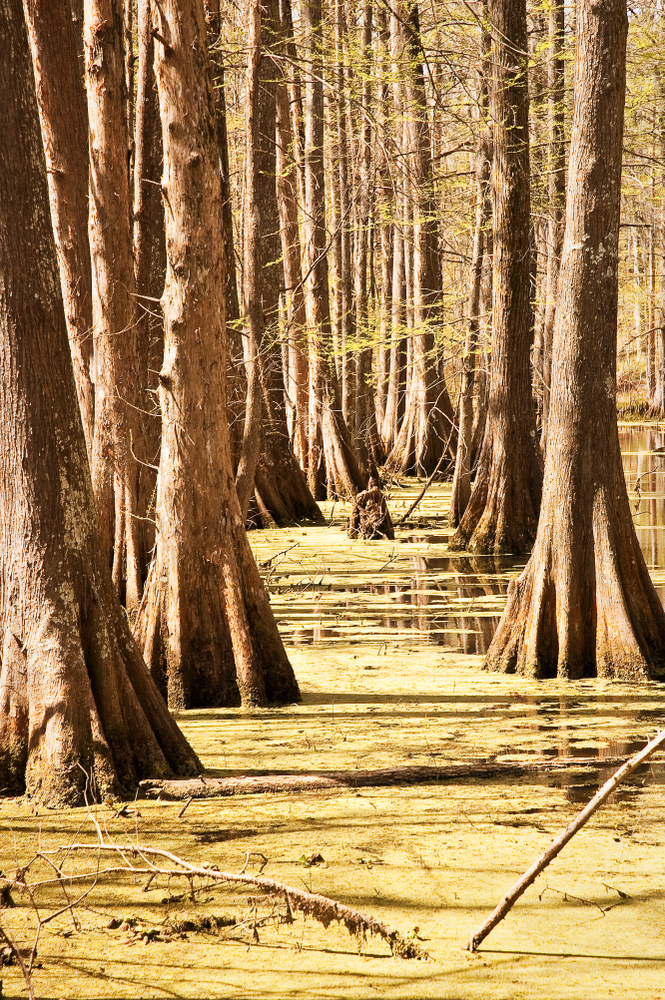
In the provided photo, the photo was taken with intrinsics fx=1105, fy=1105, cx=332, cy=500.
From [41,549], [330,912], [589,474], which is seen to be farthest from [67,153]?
[330,912]

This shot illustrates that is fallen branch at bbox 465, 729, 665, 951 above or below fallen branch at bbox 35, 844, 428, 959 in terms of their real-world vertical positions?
above

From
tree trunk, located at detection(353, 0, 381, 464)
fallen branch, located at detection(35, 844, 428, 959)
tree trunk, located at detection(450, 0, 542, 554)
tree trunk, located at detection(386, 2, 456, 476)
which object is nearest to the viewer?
fallen branch, located at detection(35, 844, 428, 959)

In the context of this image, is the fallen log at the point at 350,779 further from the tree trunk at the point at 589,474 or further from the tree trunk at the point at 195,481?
the tree trunk at the point at 589,474

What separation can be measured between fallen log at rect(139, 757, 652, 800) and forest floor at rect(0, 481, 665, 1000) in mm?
39

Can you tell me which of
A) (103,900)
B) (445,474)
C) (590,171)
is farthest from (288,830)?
(445,474)

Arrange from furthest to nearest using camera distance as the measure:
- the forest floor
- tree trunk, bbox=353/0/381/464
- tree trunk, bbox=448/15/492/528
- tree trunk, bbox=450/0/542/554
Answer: tree trunk, bbox=353/0/381/464, tree trunk, bbox=448/15/492/528, tree trunk, bbox=450/0/542/554, the forest floor

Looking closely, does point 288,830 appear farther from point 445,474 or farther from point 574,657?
point 445,474

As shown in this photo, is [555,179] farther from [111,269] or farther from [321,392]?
[111,269]

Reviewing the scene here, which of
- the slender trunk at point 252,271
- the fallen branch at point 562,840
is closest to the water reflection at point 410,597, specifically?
the slender trunk at point 252,271

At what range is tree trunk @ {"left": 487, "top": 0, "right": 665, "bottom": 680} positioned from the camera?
632 cm

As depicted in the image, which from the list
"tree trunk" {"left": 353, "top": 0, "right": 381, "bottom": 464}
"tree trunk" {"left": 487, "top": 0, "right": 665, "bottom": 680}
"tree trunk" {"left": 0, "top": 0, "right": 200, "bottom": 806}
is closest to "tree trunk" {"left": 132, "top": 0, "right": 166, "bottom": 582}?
"tree trunk" {"left": 353, "top": 0, "right": 381, "bottom": 464}

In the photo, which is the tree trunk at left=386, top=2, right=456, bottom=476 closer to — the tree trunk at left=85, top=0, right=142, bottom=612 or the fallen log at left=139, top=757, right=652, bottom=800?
the tree trunk at left=85, top=0, right=142, bottom=612

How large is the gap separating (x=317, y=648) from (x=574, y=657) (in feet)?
6.11

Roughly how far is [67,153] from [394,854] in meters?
5.68
